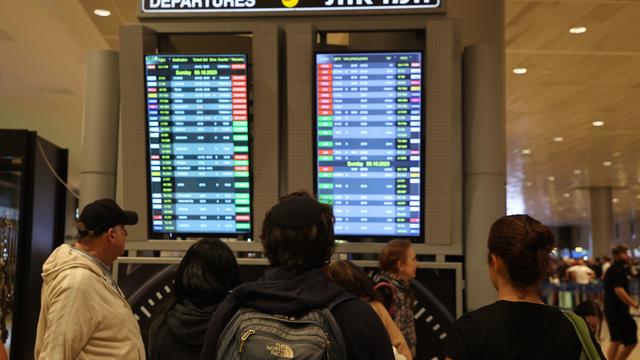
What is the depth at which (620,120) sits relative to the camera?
15555mm

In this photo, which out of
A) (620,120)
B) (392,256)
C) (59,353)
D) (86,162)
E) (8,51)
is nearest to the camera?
(59,353)

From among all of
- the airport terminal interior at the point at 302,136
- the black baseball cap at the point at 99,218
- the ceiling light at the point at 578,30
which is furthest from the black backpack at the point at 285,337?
the ceiling light at the point at 578,30

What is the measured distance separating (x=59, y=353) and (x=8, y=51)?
9.16 m

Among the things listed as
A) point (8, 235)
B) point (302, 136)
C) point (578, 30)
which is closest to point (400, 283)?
point (302, 136)

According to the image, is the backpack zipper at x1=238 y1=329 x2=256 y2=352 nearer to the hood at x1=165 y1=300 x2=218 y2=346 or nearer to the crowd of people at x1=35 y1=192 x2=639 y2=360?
the crowd of people at x1=35 y1=192 x2=639 y2=360

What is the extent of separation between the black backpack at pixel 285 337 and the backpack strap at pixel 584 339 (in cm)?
68

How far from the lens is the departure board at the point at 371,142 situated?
3760 mm

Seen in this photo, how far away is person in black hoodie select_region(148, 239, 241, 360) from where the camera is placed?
2.68 m

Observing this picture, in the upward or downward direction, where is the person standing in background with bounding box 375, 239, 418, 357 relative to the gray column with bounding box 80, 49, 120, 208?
downward

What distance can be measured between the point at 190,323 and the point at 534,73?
32.9 feet

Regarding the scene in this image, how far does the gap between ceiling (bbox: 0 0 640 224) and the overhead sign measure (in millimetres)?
4191

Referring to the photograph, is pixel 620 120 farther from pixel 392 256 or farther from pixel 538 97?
pixel 392 256

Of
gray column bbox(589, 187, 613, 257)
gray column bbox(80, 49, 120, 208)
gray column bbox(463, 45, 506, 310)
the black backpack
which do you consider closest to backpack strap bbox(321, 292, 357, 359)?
the black backpack

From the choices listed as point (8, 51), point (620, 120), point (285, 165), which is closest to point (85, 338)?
point (285, 165)
